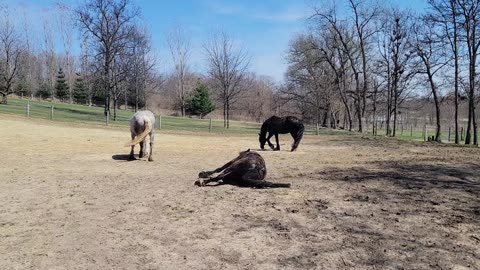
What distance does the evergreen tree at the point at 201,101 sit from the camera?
215 ft

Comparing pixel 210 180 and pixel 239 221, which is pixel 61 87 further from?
pixel 239 221

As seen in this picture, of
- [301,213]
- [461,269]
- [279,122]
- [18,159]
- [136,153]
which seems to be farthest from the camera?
[279,122]

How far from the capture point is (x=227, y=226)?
534 centimetres

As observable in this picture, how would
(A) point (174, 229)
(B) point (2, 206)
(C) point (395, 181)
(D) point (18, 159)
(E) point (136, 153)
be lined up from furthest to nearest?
(E) point (136, 153)
(D) point (18, 159)
(C) point (395, 181)
(B) point (2, 206)
(A) point (174, 229)

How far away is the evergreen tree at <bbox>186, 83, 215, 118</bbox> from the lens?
6544 cm

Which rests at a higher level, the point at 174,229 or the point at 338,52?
the point at 338,52

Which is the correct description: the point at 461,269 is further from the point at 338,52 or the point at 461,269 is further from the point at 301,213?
the point at 338,52

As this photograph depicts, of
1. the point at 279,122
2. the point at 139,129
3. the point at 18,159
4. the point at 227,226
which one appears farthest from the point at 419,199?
the point at 18,159

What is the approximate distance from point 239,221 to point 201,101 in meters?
61.0

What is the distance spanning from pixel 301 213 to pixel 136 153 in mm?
9569

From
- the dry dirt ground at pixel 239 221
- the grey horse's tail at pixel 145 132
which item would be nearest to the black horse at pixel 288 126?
the grey horse's tail at pixel 145 132

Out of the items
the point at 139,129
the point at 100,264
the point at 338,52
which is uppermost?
the point at 338,52

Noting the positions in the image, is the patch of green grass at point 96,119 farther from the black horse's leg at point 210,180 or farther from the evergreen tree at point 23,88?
the black horse's leg at point 210,180

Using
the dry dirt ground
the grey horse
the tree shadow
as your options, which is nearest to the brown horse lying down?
the dry dirt ground
